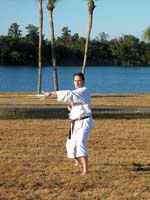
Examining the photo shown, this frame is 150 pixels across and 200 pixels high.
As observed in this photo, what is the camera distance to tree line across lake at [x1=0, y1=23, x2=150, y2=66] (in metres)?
117

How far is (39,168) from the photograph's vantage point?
9195 millimetres

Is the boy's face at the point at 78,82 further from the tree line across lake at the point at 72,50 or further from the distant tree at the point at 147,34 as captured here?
the tree line across lake at the point at 72,50

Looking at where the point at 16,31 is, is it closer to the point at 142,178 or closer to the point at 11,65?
the point at 11,65

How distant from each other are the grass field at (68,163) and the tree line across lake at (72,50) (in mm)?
100212

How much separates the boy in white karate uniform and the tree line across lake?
106 m

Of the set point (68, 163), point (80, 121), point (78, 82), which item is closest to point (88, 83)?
point (68, 163)

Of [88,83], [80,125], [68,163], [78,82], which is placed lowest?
[88,83]

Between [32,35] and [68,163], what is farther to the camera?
[32,35]

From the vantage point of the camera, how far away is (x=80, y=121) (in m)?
8.69

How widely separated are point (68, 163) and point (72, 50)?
120m

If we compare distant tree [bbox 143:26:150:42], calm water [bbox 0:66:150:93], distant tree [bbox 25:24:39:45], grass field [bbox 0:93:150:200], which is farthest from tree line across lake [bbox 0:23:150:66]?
grass field [bbox 0:93:150:200]

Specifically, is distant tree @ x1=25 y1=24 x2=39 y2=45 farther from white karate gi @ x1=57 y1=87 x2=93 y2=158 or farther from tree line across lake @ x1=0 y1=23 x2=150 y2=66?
white karate gi @ x1=57 y1=87 x2=93 y2=158

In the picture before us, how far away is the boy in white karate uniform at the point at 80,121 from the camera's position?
334 inches

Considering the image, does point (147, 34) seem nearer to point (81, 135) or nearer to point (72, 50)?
point (81, 135)
